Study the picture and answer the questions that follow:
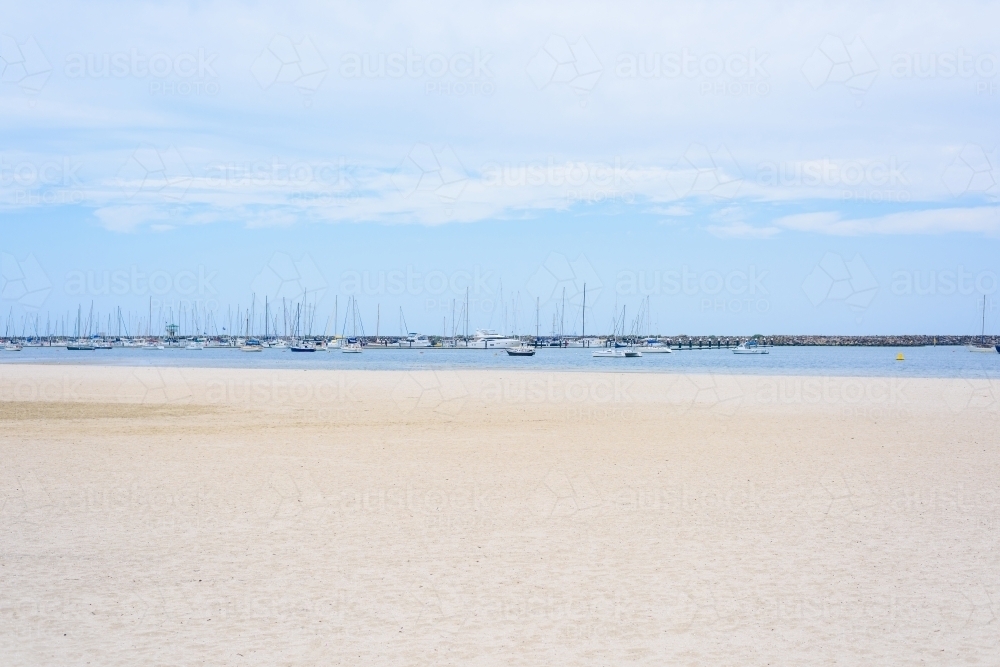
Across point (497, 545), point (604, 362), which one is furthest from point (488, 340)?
point (497, 545)

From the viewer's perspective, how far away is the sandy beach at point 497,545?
6.85m

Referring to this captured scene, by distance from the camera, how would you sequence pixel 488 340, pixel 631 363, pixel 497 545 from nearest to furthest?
pixel 497 545 < pixel 631 363 < pixel 488 340

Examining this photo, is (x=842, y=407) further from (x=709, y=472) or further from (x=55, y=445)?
(x=55, y=445)

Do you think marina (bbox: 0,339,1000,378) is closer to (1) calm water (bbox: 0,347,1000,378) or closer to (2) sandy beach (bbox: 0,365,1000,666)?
(1) calm water (bbox: 0,347,1000,378)

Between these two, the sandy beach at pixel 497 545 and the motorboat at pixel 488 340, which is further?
the motorboat at pixel 488 340

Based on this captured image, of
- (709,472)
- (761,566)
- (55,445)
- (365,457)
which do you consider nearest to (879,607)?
(761,566)

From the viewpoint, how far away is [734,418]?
23297 mm

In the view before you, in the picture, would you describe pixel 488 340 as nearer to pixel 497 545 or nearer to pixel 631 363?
pixel 631 363

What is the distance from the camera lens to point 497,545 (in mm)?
9734

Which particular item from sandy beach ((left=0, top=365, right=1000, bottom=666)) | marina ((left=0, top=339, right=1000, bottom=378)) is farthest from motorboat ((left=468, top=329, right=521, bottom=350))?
sandy beach ((left=0, top=365, right=1000, bottom=666))

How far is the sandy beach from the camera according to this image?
685cm

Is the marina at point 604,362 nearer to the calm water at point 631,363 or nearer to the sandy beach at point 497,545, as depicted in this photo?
the calm water at point 631,363

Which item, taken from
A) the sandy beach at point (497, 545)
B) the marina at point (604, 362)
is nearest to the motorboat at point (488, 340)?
the marina at point (604, 362)

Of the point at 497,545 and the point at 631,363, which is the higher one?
the point at 631,363
